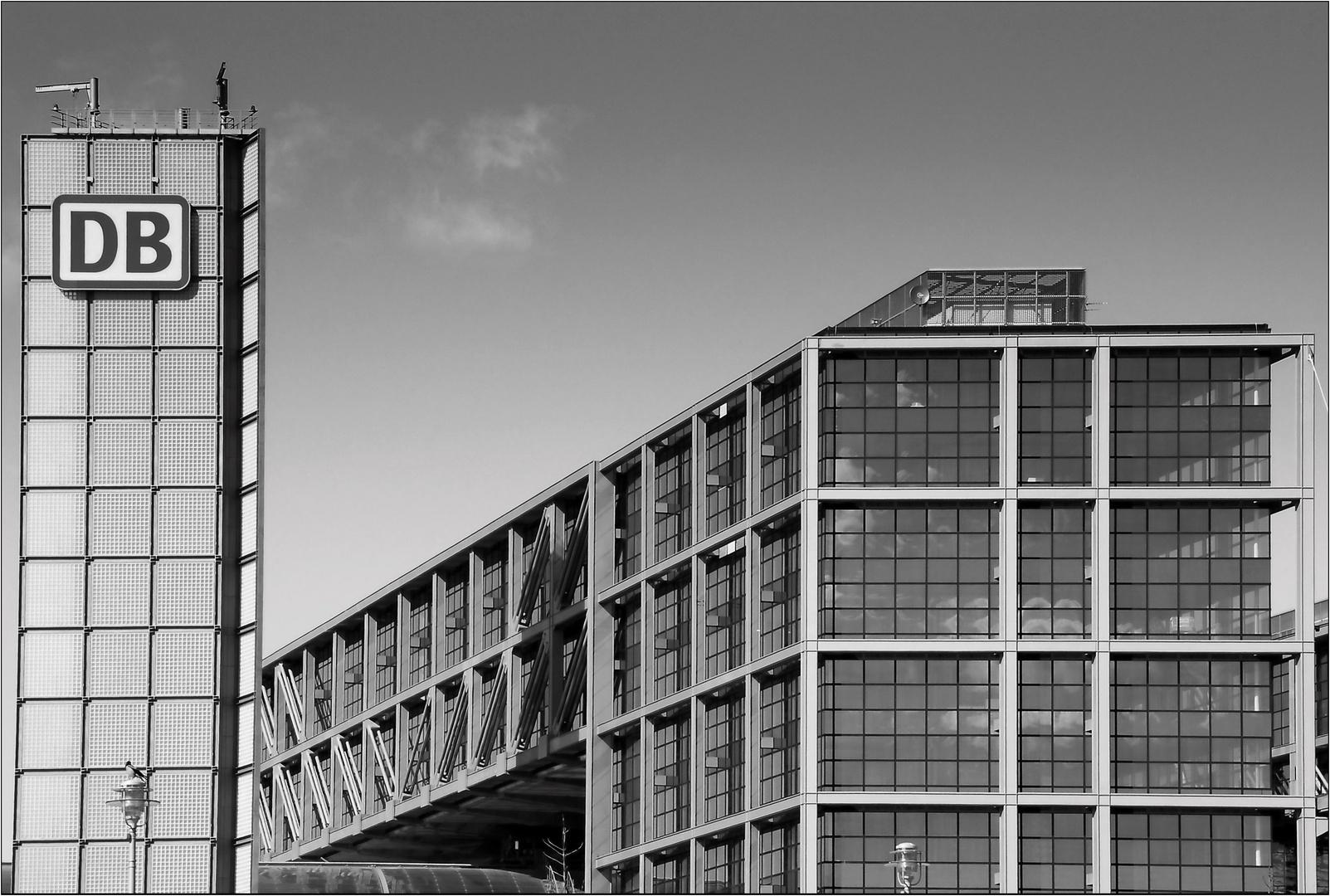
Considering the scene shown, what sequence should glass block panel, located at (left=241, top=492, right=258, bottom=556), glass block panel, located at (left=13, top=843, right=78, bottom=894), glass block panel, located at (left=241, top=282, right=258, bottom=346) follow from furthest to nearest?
glass block panel, located at (left=241, top=282, right=258, bottom=346), glass block panel, located at (left=241, top=492, right=258, bottom=556), glass block panel, located at (left=13, top=843, right=78, bottom=894)

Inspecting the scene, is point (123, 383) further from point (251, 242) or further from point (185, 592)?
point (185, 592)

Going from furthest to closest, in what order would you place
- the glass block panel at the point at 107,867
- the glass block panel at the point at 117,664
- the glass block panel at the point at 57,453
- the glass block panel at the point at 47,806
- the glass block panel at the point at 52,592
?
1. the glass block panel at the point at 57,453
2. the glass block panel at the point at 52,592
3. the glass block panel at the point at 117,664
4. the glass block panel at the point at 47,806
5. the glass block panel at the point at 107,867

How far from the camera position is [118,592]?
8250 centimetres

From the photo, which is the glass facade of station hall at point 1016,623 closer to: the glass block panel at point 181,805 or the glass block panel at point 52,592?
the glass block panel at point 181,805

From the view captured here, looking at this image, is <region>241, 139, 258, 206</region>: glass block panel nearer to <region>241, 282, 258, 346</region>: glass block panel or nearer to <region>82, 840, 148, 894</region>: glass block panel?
<region>241, 282, 258, 346</region>: glass block panel

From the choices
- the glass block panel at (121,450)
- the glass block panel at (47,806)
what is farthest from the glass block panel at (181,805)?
the glass block panel at (121,450)

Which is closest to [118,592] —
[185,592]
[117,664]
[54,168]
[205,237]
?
[185,592]

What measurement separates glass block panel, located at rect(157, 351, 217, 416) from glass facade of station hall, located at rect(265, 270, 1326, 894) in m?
26.8

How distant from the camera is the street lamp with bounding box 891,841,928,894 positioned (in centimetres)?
8126

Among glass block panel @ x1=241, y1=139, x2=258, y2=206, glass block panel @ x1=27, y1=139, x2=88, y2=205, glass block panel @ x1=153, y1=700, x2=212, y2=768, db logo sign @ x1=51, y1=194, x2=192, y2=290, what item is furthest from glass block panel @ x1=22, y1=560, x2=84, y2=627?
glass block panel @ x1=241, y1=139, x2=258, y2=206

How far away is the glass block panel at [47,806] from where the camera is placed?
7944cm

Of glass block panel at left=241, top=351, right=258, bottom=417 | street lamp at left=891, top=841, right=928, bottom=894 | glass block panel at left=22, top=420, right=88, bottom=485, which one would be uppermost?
glass block panel at left=241, top=351, right=258, bottom=417

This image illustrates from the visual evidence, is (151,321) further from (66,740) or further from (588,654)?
(588,654)

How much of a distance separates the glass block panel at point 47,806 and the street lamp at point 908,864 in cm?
2792
